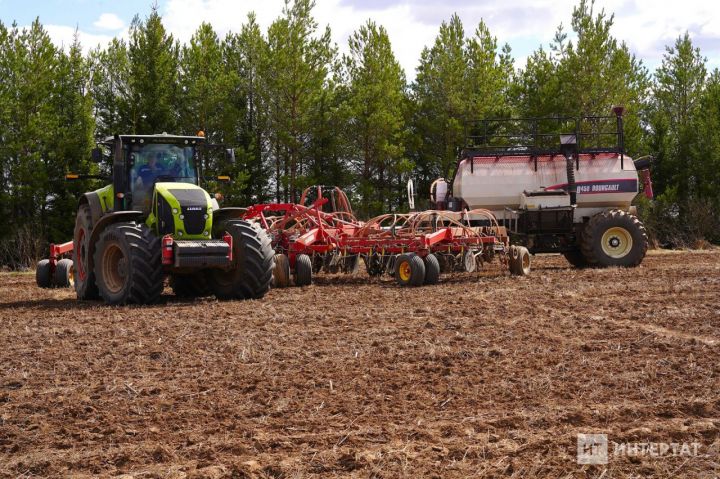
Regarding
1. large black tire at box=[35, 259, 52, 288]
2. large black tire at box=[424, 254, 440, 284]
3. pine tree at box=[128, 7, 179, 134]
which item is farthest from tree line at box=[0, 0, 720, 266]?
large black tire at box=[424, 254, 440, 284]

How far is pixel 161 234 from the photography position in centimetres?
1166

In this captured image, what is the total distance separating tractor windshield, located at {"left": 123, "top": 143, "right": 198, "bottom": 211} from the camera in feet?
39.5

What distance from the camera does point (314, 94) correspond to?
3356cm

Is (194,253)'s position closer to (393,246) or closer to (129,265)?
(129,265)

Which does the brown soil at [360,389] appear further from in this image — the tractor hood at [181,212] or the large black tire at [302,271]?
the large black tire at [302,271]

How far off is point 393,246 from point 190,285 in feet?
11.4

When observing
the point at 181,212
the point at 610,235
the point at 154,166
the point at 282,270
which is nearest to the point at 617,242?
the point at 610,235

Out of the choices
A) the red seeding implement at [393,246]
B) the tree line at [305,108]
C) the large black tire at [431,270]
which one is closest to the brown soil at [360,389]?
the large black tire at [431,270]

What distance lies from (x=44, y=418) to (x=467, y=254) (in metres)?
9.67

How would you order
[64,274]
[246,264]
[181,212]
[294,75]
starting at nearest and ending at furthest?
[181,212] → [246,264] → [64,274] → [294,75]

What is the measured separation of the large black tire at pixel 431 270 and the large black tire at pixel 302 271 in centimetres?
203

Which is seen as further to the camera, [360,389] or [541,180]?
[541,180]

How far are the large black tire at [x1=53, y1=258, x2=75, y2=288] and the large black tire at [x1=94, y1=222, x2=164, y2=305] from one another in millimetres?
3779

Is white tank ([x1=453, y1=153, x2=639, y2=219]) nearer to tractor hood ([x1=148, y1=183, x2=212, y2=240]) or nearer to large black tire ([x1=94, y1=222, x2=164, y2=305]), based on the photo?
tractor hood ([x1=148, y1=183, x2=212, y2=240])
